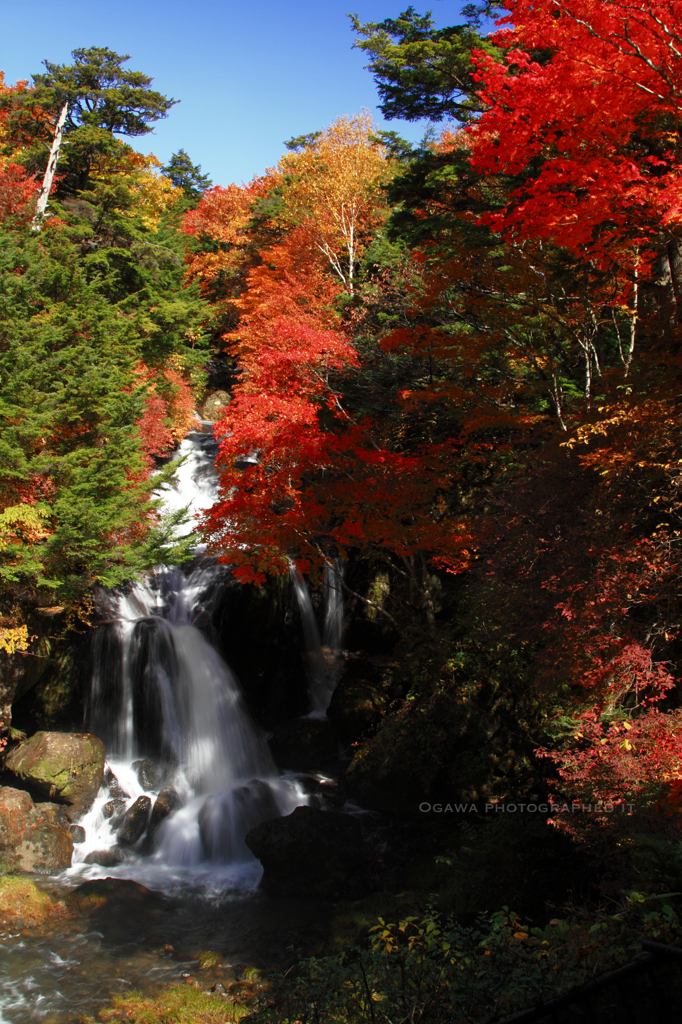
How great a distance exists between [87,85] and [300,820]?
76.1ft

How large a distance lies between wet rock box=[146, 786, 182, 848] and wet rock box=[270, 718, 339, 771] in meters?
2.53

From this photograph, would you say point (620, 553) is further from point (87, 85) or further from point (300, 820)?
point (87, 85)

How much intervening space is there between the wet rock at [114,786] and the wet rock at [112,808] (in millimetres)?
100

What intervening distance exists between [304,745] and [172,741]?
2806 mm

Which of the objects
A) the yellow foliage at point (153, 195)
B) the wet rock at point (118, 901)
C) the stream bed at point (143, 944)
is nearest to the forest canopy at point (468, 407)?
the stream bed at point (143, 944)

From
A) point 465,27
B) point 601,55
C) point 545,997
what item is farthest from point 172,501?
point 545,997

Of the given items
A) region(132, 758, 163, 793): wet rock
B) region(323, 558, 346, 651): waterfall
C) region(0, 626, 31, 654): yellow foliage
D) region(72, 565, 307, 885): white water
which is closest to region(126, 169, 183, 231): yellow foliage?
region(323, 558, 346, 651): waterfall

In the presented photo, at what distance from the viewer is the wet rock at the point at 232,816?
10211mm

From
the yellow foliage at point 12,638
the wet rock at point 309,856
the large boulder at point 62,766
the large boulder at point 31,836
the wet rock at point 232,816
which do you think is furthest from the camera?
the large boulder at point 62,766

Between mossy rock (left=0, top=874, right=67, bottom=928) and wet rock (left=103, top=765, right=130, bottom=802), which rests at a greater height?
wet rock (left=103, top=765, right=130, bottom=802)

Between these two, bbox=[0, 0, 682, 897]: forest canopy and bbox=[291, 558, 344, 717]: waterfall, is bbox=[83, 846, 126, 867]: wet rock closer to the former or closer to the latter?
bbox=[0, 0, 682, 897]: forest canopy

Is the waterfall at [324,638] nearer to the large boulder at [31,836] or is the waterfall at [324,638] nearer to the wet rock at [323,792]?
the wet rock at [323,792]

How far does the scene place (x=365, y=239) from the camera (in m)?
24.4

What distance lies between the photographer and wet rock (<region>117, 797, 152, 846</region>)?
10.3 meters
